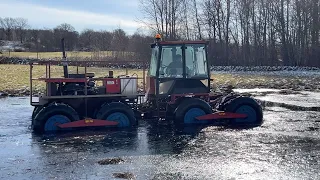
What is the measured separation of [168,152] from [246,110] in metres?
4.45

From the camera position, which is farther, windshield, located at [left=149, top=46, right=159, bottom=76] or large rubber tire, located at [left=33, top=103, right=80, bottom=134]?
windshield, located at [left=149, top=46, right=159, bottom=76]

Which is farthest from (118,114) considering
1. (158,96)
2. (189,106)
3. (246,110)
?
(246,110)

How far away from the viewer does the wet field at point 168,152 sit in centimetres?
762

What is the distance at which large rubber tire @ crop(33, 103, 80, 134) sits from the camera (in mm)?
11188

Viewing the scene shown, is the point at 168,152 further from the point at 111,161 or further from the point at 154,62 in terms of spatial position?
the point at 154,62

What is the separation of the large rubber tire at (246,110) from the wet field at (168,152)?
0.42 meters

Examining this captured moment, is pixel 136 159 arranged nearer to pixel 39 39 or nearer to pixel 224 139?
pixel 224 139

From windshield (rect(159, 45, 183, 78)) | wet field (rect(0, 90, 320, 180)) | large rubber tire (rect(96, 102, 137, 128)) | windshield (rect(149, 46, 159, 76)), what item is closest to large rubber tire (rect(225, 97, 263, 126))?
wet field (rect(0, 90, 320, 180))

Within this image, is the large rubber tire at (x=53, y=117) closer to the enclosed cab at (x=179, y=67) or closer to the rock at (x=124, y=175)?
the enclosed cab at (x=179, y=67)

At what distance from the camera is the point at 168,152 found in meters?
9.22

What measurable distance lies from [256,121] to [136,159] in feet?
18.3

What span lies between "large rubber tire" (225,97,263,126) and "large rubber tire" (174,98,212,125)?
2.80 ft

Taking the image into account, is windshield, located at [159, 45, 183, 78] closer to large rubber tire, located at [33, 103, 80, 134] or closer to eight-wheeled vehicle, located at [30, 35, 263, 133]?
Answer: eight-wheeled vehicle, located at [30, 35, 263, 133]

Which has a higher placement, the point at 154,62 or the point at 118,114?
the point at 154,62
